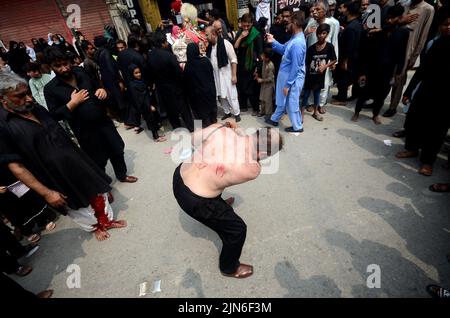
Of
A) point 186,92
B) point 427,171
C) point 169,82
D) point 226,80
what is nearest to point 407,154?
point 427,171

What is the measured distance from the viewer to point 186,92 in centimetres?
448

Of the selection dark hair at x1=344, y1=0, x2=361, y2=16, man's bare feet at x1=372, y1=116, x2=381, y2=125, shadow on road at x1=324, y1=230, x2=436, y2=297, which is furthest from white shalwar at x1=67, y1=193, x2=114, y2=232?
dark hair at x1=344, y1=0, x2=361, y2=16

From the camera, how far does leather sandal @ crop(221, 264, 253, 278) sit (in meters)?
2.18

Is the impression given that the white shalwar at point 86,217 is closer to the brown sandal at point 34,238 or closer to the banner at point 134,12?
the brown sandal at point 34,238

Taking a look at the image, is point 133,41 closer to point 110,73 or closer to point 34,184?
point 110,73

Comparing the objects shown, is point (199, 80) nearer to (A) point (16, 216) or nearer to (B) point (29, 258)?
(A) point (16, 216)

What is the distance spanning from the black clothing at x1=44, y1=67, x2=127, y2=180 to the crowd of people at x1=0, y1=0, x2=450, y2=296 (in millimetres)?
12

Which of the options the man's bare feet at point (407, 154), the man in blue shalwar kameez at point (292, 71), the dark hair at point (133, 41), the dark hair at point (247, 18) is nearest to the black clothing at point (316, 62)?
the man in blue shalwar kameez at point (292, 71)

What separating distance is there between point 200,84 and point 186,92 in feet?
1.61

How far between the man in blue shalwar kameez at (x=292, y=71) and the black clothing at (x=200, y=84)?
1.19 m

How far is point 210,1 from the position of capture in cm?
1118

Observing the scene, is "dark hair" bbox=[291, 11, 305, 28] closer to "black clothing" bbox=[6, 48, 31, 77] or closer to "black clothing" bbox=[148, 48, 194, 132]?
"black clothing" bbox=[148, 48, 194, 132]
